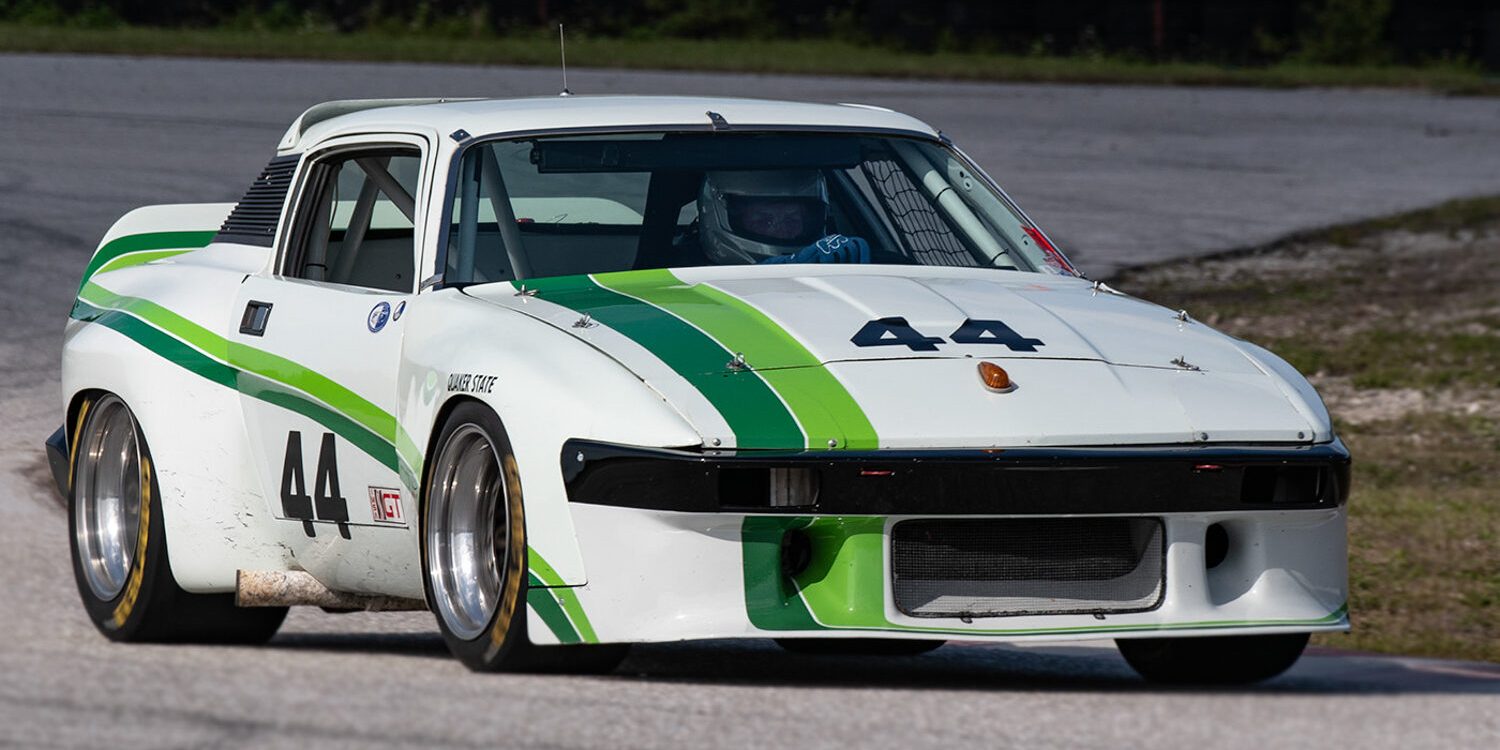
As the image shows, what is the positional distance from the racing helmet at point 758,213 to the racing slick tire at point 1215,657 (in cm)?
131


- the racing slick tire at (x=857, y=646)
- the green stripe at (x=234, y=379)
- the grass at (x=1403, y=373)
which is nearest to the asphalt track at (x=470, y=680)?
the racing slick tire at (x=857, y=646)

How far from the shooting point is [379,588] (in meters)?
5.94

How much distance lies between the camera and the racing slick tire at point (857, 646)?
591cm

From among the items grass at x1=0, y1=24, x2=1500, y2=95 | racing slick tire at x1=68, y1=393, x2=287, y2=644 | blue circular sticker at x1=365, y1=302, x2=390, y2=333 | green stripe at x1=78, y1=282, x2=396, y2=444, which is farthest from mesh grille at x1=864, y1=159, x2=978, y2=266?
grass at x1=0, y1=24, x2=1500, y2=95

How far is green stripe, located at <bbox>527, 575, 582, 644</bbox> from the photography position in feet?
16.6

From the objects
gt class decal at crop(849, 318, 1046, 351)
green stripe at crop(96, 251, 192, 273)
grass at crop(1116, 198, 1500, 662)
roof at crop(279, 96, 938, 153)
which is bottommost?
grass at crop(1116, 198, 1500, 662)

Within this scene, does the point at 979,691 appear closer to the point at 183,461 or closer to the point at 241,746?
the point at 241,746

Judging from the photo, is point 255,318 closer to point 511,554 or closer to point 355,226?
point 355,226

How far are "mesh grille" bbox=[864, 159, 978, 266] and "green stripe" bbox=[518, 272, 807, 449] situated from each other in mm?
1042

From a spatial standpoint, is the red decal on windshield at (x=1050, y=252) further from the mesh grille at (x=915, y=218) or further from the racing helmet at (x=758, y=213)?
the racing helmet at (x=758, y=213)

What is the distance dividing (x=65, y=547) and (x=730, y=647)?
2.24m

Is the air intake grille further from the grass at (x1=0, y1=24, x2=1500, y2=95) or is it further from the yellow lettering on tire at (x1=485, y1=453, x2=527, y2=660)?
the grass at (x1=0, y1=24, x2=1500, y2=95)

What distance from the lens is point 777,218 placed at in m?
6.33

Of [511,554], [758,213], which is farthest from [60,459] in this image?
[511,554]
